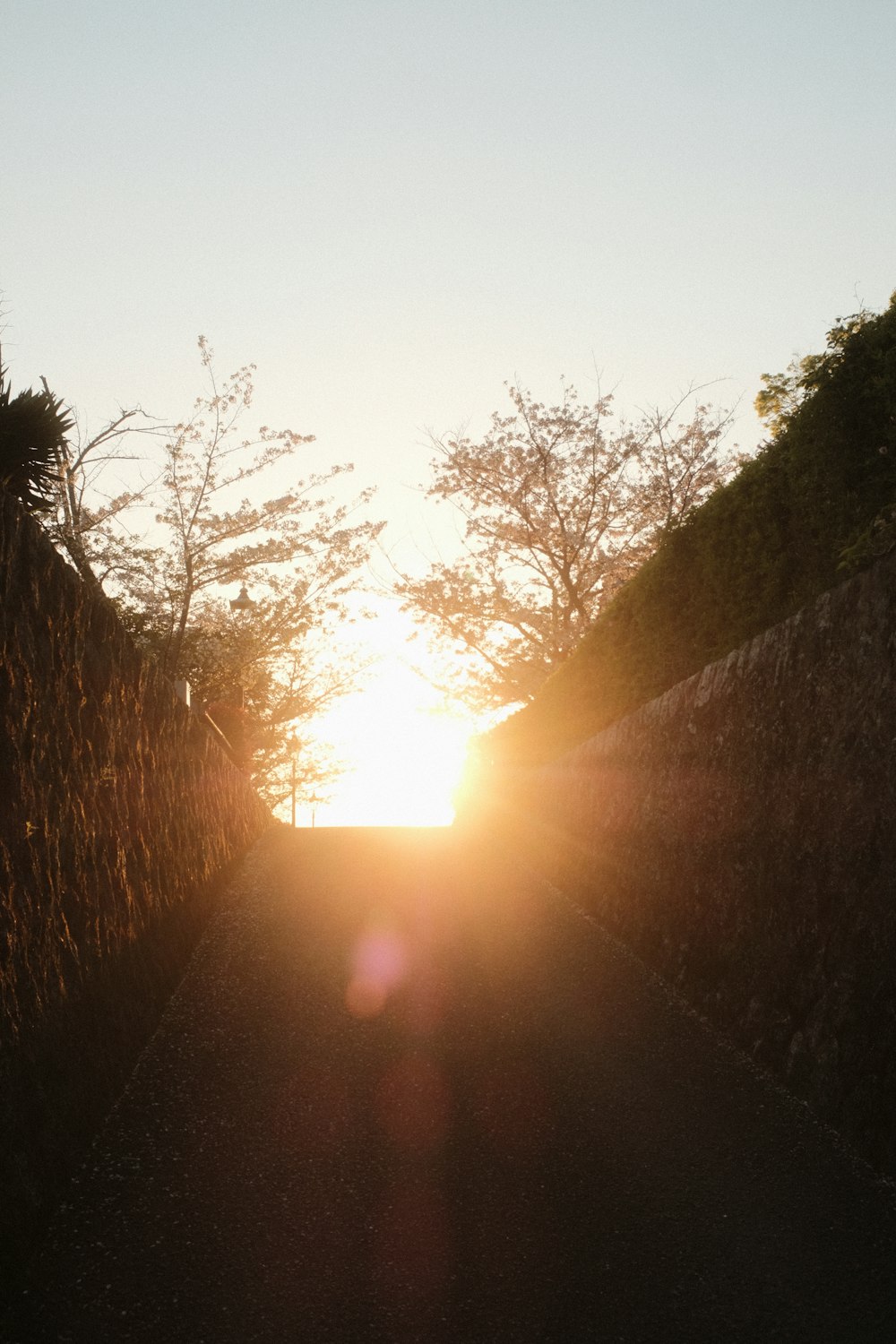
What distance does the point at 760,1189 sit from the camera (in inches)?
198

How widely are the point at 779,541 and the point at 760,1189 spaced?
4603 millimetres

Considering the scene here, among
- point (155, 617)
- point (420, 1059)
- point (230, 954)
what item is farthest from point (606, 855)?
point (155, 617)

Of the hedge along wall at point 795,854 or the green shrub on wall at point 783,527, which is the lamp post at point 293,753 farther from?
the hedge along wall at point 795,854

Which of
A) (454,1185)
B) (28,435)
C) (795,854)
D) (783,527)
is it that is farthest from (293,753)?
(454,1185)

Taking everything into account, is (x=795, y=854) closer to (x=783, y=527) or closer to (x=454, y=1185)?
(x=783, y=527)

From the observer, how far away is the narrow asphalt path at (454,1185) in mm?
4027

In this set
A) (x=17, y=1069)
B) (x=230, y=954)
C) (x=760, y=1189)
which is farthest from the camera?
(x=230, y=954)

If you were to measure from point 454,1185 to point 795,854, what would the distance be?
300cm

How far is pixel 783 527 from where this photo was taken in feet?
25.7

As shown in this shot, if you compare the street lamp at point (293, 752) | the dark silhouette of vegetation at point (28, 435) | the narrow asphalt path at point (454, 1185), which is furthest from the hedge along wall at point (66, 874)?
the street lamp at point (293, 752)

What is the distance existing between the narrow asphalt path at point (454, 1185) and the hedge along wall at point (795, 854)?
0.38 metres

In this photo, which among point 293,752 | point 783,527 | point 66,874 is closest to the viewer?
point 66,874

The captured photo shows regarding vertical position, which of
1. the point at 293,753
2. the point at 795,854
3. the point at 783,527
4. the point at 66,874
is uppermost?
the point at 293,753

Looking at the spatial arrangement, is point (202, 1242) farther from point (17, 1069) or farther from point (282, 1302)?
point (17, 1069)
